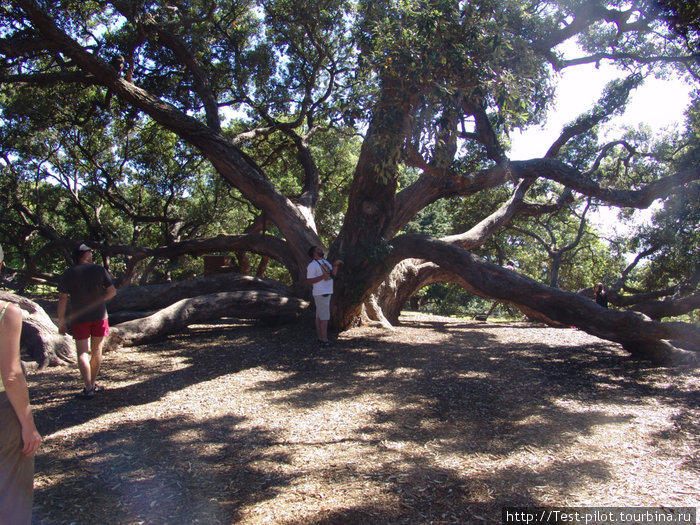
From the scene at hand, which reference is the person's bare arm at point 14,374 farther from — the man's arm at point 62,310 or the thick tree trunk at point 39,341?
the thick tree trunk at point 39,341

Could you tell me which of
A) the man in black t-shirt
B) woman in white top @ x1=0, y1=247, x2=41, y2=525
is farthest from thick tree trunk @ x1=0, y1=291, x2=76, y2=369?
woman in white top @ x1=0, y1=247, x2=41, y2=525

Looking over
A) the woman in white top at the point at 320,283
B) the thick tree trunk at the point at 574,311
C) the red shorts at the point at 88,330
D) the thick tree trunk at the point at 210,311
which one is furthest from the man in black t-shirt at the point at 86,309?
the thick tree trunk at the point at 574,311

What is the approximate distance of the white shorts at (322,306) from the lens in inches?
280

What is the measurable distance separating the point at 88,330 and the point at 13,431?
304cm

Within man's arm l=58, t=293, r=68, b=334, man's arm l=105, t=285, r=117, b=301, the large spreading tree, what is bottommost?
man's arm l=58, t=293, r=68, b=334

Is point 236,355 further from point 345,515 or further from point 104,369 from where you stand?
point 345,515

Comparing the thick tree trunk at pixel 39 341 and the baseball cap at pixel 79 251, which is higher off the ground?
the baseball cap at pixel 79 251

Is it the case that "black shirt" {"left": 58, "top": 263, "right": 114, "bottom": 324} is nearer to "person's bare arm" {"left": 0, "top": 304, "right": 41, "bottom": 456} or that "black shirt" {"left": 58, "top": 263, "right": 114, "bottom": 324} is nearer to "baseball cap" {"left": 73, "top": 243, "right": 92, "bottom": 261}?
"baseball cap" {"left": 73, "top": 243, "right": 92, "bottom": 261}

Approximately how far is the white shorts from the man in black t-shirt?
2944 mm

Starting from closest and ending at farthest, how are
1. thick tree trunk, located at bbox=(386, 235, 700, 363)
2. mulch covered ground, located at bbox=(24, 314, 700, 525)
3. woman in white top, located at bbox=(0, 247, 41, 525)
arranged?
1. woman in white top, located at bbox=(0, 247, 41, 525)
2. mulch covered ground, located at bbox=(24, 314, 700, 525)
3. thick tree trunk, located at bbox=(386, 235, 700, 363)

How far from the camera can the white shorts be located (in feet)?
23.3

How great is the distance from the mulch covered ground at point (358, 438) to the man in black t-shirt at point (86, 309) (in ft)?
1.22

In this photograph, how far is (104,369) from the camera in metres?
6.08

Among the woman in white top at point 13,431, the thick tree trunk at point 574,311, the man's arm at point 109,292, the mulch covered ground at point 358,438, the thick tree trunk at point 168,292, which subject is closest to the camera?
the woman in white top at point 13,431
